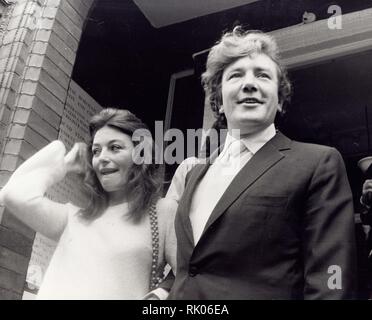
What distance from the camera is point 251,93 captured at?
1802mm

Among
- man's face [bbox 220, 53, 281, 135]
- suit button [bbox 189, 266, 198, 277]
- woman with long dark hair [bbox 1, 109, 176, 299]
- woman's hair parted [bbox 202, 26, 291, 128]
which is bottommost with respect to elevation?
suit button [bbox 189, 266, 198, 277]

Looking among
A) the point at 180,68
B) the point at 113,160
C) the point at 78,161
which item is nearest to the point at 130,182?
the point at 113,160

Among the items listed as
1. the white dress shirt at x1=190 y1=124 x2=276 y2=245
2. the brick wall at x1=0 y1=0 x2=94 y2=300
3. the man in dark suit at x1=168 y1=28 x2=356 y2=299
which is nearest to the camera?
the man in dark suit at x1=168 y1=28 x2=356 y2=299

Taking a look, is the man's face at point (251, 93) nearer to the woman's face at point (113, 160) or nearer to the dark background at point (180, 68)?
the woman's face at point (113, 160)

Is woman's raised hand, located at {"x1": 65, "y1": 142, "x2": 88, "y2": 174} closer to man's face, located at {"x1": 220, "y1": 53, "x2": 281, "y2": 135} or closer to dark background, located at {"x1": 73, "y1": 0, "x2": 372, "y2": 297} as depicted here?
man's face, located at {"x1": 220, "y1": 53, "x2": 281, "y2": 135}

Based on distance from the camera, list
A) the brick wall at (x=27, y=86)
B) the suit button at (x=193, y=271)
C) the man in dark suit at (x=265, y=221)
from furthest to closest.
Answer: the brick wall at (x=27, y=86) < the suit button at (x=193, y=271) < the man in dark suit at (x=265, y=221)

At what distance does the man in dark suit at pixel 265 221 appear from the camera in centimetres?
146

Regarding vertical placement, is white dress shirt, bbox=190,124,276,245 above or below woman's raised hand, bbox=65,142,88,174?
below

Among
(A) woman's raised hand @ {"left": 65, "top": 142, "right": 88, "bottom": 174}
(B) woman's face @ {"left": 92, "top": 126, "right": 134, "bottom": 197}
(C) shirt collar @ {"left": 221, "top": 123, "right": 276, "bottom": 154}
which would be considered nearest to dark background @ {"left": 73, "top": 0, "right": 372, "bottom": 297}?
(A) woman's raised hand @ {"left": 65, "top": 142, "right": 88, "bottom": 174}

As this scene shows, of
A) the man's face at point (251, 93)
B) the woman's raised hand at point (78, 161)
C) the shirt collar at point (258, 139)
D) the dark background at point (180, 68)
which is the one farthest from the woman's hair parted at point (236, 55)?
the dark background at point (180, 68)

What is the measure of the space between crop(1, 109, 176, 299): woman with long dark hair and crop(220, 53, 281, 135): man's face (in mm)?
393

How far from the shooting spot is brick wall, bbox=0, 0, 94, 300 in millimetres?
2270

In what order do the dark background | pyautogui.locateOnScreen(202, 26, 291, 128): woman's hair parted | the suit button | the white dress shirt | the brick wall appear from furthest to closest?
1. the dark background
2. the brick wall
3. pyautogui.locateOnScreen(202, 26, 291, 128): woman's hair parted
4. the white dress shirt
5. the suit button
